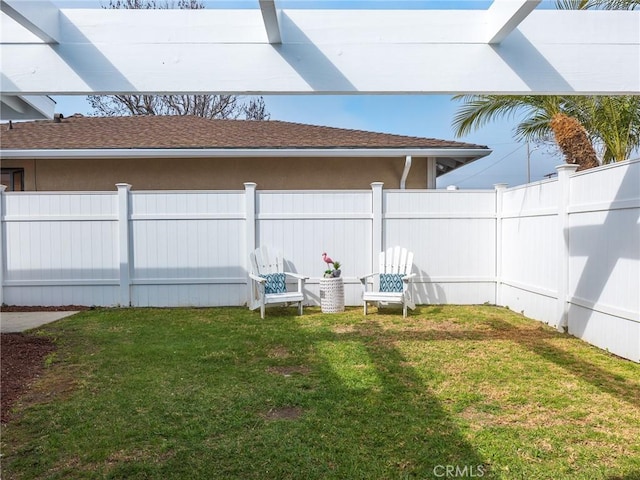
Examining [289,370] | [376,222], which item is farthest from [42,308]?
[376,222]

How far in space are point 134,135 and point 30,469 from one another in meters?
7.54

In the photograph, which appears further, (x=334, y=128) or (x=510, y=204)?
(x=334, y=128)

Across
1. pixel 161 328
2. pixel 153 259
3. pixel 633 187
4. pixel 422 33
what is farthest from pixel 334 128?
pixel 422 33

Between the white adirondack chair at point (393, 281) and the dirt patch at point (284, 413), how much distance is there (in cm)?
357

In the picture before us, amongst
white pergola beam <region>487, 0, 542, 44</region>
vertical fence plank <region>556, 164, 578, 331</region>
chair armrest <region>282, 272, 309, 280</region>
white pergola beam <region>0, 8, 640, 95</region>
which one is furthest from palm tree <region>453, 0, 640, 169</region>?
white pergola beam <region>487, 0, 542, 44</region>

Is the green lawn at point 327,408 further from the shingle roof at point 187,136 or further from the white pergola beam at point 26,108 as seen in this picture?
the shingle roof at point 187,136

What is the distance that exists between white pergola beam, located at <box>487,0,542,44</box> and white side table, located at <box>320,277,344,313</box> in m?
4.72

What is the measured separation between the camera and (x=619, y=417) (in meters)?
3.02


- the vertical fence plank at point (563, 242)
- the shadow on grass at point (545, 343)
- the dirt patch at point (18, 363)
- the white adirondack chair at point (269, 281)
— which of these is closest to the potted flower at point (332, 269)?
the white adirondack chair at point (269, 281)

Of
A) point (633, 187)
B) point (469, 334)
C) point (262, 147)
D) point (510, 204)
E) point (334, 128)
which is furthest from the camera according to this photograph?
point (334, 128)

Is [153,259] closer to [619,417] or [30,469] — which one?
[30,469]

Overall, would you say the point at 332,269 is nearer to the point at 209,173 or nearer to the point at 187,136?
the point at 209,173

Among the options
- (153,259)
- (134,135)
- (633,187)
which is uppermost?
(134,135)

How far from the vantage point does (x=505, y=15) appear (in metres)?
2.37
